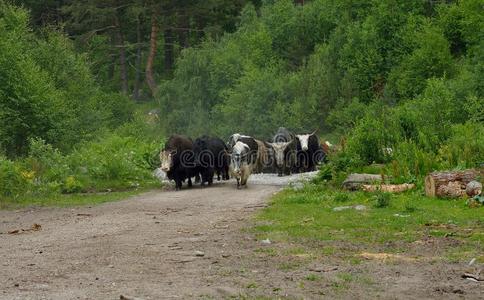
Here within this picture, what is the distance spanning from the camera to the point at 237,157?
1024 inches

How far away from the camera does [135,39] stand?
70.2m

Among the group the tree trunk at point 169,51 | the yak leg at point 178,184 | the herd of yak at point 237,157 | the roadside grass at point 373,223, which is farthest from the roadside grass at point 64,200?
the tree trunk at point 169,51

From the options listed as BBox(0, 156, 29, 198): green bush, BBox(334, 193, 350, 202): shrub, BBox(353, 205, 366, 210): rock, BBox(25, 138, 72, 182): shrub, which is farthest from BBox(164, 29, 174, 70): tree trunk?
BBox(353, 205, 366, 210): rock

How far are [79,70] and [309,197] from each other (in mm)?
26633

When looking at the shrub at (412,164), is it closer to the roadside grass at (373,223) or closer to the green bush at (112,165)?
the roadside grass at (373,223)

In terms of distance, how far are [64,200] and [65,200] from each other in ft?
0.09

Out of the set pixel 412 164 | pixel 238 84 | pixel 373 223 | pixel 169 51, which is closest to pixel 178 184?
pixel 412 164

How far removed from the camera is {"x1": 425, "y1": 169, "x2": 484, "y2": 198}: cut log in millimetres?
18562

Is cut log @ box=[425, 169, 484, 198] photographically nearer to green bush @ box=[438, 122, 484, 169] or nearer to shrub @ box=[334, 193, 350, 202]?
green bush @ box=[438, 122, 484, 169]

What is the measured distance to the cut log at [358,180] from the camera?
21.6 m

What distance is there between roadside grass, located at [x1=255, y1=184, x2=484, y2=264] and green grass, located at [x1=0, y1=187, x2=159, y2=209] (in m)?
5.59

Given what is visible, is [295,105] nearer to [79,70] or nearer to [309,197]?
[79,70]

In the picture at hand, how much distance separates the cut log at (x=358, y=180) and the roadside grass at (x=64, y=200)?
6.54 metres

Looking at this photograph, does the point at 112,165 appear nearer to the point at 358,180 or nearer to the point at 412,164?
the point at 358,180
